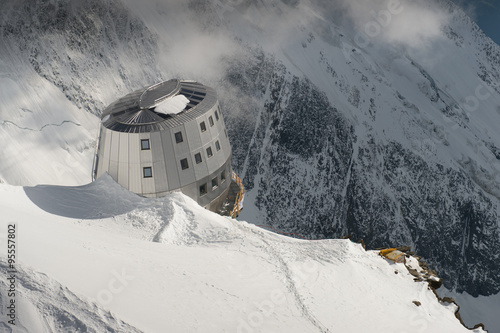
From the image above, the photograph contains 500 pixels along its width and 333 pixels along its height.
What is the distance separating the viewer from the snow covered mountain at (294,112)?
47875 mm

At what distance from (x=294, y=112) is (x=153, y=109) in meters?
54.4

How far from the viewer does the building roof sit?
28.7m

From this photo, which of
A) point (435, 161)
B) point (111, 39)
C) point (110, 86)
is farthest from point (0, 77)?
point (435, 161)

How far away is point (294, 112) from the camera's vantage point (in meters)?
81.1

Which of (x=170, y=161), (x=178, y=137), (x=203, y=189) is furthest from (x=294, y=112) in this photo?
(x=170, y=161)

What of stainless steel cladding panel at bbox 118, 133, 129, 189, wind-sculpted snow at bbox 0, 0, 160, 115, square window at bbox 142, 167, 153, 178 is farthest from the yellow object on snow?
wind-sculpted snow at bbox 0, 0, 160, 115

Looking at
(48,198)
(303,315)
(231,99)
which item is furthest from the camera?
(231,99)

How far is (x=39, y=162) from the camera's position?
41.5m

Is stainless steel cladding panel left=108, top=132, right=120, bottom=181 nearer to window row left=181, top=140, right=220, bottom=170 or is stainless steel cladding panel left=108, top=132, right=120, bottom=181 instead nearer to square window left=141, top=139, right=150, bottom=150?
square window left=141, top=139, right=150, bottom=150

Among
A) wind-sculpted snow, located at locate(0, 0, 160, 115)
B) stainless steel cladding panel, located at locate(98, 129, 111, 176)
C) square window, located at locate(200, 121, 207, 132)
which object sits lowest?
wind-sculpted snow, located at locate(0, 0, 160, 115)

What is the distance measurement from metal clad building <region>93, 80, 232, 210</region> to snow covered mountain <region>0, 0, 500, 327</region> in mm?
14725

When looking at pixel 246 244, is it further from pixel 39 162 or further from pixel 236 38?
pixel 236 38

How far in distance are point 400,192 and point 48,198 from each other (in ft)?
262

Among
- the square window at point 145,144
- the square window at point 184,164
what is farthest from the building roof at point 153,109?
the square window at point 184,164
